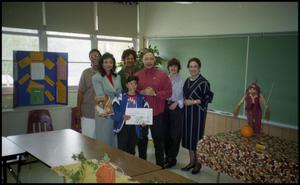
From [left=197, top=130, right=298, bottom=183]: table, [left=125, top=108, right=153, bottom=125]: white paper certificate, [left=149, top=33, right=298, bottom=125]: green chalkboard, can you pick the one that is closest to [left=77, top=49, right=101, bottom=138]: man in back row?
[left=125, top=108, right=153, bottom=125]: white paper certificate

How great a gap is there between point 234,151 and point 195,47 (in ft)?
5.60

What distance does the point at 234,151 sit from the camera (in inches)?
73.3

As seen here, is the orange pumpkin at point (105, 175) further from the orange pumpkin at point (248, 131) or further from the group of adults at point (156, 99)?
the orange pumpkin at point (248, 131)

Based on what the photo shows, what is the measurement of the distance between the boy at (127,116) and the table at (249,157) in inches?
24.1

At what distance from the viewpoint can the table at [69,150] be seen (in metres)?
1.35

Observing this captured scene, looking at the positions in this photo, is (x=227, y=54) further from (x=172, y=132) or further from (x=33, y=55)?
(x=33, y=55)

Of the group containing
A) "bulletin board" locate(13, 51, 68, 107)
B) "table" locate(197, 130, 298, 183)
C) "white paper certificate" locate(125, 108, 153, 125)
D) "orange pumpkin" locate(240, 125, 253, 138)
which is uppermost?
"bulletin board" locate(13, 51, 68, 107)

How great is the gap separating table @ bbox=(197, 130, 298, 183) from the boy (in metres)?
0.61

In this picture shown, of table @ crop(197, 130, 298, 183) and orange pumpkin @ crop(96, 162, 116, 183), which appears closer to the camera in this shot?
orange pumpkin @ crop(96, 162, 116, 183)

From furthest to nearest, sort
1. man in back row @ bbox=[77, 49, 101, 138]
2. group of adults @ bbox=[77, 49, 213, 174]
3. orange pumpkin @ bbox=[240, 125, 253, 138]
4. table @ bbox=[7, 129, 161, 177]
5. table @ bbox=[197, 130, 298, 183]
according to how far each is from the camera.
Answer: man in back row @ bbox=[77, 49, 101, 138]
group of adults @ bbox=[77, 49, 213, 174]
orange pumpkin @ bbox=[240, 125, 253, 138]
table @ bbox=[197, 130, 298, 183]
table @ bbox=[7, 129, 161, 177]

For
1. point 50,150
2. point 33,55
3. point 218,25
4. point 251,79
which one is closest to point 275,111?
point 251,79

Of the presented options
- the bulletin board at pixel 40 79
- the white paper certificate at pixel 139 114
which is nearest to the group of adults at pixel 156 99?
the white paper certificate at pixel 139 114

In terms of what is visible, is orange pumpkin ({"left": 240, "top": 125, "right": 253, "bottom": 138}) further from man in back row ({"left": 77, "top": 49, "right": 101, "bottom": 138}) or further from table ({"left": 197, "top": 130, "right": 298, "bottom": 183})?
man in back row ({"left": 77, "top": 49, "right": 101, "bottom": 138})

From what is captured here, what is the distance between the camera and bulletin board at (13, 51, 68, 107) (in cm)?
145
